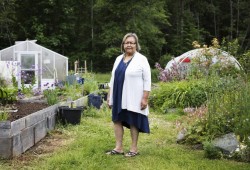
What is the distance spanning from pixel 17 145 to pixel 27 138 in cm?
45

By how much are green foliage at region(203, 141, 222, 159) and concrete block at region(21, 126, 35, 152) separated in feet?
8.07

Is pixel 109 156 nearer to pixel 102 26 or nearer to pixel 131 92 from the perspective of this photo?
pixel 131 92

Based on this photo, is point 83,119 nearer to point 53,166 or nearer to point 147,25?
point 53,166

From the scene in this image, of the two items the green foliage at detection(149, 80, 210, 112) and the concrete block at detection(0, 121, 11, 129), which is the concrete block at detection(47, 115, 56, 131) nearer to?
the concrete block at detection(0, 121, 11, 129)

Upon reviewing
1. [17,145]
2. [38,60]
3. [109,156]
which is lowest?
[109,156]

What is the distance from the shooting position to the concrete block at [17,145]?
5145 millimetres

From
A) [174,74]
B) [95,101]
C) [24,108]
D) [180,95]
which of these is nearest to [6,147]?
[24,108]

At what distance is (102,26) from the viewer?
29938 millimetres

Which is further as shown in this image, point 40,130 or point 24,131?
point 40,130

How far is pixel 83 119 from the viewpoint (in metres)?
8.61

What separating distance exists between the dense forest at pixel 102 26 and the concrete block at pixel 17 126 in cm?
2252

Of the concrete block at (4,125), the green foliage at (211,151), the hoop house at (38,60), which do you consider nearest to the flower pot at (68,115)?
the concrete block at (4,125)

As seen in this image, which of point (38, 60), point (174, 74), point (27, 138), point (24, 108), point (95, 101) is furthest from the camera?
point (38, 60)

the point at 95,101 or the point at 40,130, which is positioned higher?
the point at 95,101
